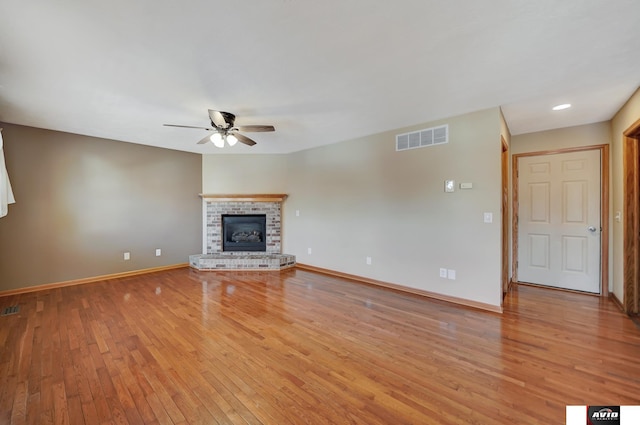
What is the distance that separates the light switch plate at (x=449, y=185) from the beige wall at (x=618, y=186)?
6.15 ft

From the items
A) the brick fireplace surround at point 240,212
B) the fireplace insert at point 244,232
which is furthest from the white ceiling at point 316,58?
the fireplace insert at point 244,232

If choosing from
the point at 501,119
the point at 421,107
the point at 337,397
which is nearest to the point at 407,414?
Result: the point at 337,397

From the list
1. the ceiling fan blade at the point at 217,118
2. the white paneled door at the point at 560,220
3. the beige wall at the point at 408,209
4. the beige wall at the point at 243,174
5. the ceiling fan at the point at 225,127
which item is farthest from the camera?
the beige wall at the point at 243,174

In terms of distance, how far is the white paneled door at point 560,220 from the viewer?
3.66 m

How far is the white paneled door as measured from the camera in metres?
3.66

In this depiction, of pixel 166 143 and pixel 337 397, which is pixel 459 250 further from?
pixel 166 143

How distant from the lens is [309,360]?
6.86 feet

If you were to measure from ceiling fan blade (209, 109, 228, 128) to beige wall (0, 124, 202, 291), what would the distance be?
9.11ft

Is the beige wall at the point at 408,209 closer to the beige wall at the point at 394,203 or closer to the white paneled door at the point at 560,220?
the beige wall at the point at 394,203

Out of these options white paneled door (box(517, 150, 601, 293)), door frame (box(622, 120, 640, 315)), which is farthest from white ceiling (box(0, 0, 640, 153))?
white paneled door (box(517, 150, 601, 293))

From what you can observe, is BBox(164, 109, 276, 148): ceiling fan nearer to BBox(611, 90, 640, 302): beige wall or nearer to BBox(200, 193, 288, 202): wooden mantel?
BBox(200, 193, 288, 202): wooden mantel

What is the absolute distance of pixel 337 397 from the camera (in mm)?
1682

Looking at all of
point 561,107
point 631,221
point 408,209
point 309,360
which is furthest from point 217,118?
point 631,221

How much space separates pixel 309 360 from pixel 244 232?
416 centimetres
